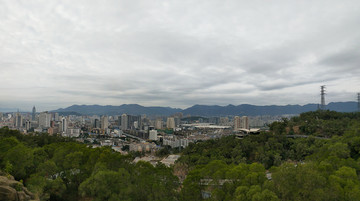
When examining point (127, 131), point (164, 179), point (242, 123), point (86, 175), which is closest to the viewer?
point (164, 179)

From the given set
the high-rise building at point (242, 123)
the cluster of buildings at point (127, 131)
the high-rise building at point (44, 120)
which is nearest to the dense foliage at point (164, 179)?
the cluster of buildings at point (127, 131)

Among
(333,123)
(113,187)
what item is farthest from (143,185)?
(333,123)

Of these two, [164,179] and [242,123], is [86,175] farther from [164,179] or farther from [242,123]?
[242,123]

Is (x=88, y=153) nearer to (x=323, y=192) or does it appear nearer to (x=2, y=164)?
(x=2, y=164)

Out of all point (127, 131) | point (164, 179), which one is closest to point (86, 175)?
point (164, 179)

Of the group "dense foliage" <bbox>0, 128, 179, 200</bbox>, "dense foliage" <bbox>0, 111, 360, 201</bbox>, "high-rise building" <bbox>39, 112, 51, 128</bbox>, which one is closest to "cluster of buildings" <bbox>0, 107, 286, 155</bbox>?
"high-rise building" <bbox>39, 112, 51, 128</bbox>

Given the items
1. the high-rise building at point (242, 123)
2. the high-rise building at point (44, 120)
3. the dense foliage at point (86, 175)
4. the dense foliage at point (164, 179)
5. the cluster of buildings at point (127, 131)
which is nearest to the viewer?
the dense foliage at point (164, 179)

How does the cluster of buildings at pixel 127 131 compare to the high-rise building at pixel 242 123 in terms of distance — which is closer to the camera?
the cluster of buildings at pixel 127 131

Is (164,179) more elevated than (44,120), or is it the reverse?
(164,179)

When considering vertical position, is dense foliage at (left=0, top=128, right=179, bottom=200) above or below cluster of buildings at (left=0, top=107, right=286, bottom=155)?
above

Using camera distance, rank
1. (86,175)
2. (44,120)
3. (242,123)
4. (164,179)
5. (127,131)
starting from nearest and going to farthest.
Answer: (164,179)
(86,175)
(242,123)
(44,120)
(127,131)

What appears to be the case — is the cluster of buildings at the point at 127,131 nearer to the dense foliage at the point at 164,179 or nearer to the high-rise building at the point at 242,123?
the high-rise building at the point at 242,123

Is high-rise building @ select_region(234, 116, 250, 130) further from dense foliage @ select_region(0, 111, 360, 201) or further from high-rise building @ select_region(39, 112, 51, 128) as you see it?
high-rise building @ select_region(39, 112, 51, 128)
